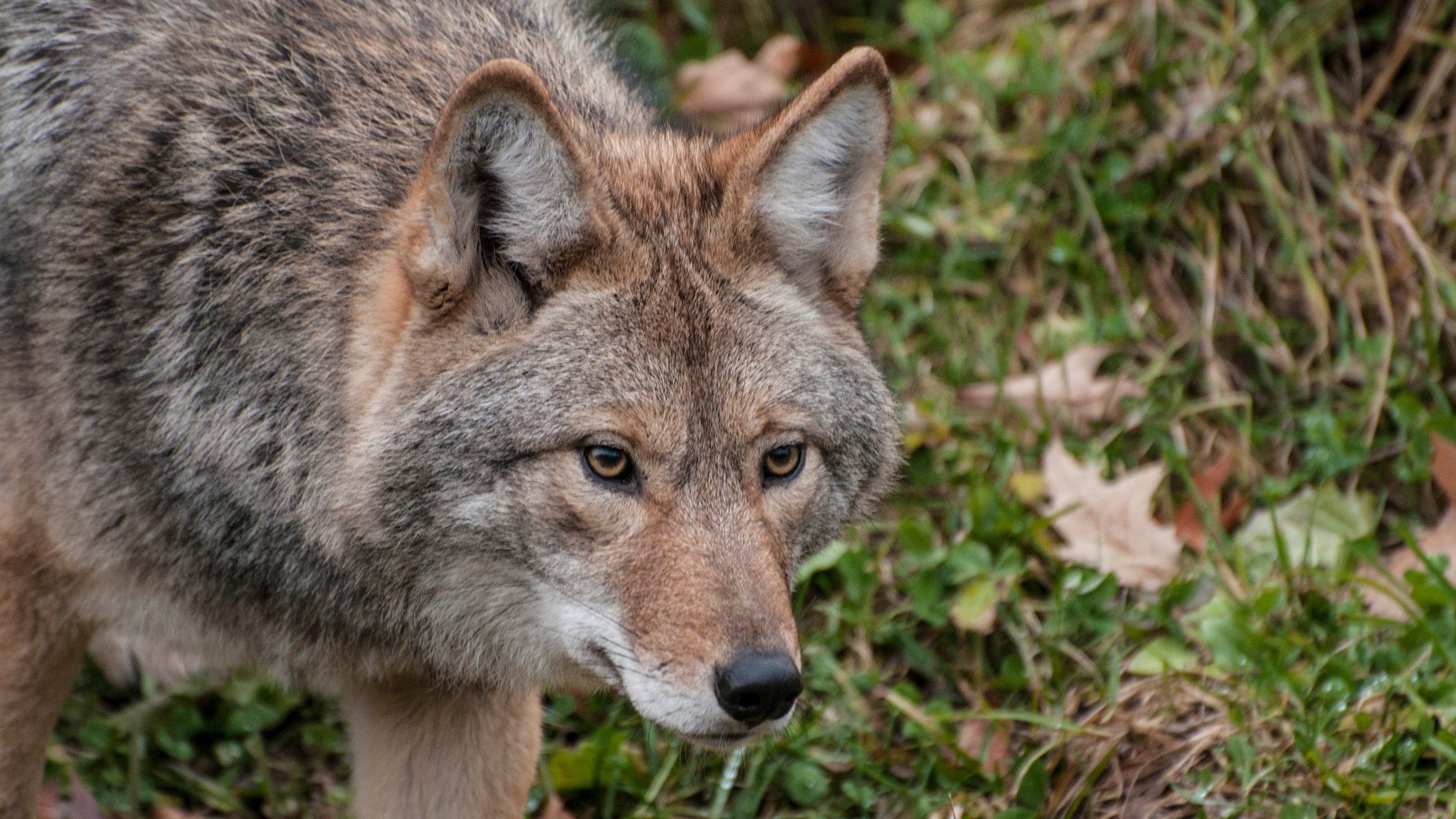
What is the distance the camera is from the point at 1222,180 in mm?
6691

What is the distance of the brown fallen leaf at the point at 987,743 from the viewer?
4.90 m

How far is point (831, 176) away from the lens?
4.11 metres

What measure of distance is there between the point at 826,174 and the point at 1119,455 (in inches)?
97.4

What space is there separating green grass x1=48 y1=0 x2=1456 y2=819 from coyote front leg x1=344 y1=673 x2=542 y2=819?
0.56 metres

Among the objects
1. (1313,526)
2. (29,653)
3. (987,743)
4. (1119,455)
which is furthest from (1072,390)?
(29,653)

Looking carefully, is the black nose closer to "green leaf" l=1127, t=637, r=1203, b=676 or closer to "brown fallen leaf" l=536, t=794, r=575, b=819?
"brown fallen leaf" l=536, t=794, r=575, b=819

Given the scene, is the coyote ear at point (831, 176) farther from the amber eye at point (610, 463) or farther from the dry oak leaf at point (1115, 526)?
the dry oak leaf at point (1115, 526)

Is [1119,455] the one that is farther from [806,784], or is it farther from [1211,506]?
[806,784]

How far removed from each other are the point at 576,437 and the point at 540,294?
40 cm

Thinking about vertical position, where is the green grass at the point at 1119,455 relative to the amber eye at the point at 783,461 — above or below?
below

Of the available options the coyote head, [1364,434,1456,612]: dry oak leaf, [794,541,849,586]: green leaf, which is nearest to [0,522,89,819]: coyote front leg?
the coyote head

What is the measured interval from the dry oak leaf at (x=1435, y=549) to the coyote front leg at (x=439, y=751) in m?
2.76

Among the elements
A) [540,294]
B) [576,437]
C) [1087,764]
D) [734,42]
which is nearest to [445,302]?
[540,294]

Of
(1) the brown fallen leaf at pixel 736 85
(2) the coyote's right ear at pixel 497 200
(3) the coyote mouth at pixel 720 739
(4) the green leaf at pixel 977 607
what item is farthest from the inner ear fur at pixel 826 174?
(1) the brown fallen leaf at pixel 736 85
